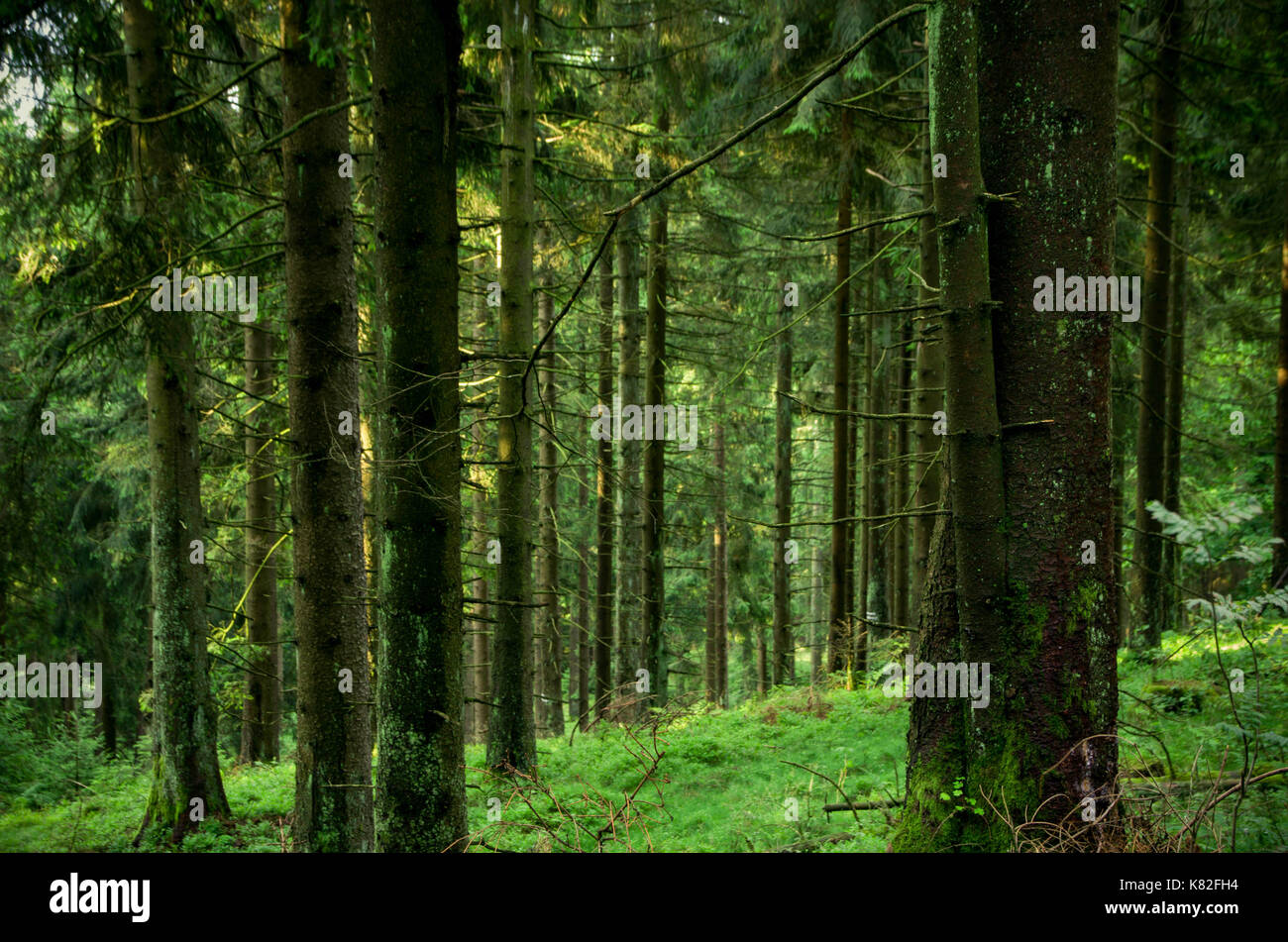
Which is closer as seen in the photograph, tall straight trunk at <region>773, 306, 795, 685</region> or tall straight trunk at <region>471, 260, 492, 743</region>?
tall straight trunk at <region>471, 260, 492, 743</region>

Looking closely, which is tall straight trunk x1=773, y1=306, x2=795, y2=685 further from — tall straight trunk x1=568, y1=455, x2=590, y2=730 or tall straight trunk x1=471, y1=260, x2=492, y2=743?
tall straight trunk x1=471, y1=260, x2=492, y2=743

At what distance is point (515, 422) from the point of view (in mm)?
8156

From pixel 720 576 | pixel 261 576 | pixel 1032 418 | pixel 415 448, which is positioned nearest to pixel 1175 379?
pixel 1032 418

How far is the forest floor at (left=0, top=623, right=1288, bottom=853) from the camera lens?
173 inches

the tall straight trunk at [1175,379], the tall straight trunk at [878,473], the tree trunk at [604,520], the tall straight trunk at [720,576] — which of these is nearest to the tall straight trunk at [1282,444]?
the tall straight trunk at [1175,379]

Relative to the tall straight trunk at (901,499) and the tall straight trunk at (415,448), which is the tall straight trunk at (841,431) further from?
the tall straight trunk at (415,448)

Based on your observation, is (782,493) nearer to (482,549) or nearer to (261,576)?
(482,549)

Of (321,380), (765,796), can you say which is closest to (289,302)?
(321,380)

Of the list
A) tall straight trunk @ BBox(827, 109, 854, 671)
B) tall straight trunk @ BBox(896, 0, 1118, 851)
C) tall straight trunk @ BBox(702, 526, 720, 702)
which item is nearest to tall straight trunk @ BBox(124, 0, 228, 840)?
tall straight trunk @ BBox(896, 0, 1118, 851)

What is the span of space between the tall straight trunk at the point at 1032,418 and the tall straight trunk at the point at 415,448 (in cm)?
277

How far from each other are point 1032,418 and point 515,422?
553 cm

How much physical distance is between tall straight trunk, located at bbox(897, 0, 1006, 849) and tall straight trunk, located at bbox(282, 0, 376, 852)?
4.13 m

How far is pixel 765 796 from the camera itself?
23.7ft
